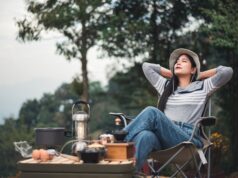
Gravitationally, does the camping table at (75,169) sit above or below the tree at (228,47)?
below

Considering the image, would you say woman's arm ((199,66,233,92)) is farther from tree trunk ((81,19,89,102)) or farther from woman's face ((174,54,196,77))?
tree trunk ((81,19,89,102))

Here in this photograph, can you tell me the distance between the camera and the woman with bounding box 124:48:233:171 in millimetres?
3139

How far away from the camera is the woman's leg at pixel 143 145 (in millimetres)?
3014

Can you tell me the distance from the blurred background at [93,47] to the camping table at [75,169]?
3137 millimetres

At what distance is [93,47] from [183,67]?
3.10 m

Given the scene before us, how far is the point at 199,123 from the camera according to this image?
3.43 metres

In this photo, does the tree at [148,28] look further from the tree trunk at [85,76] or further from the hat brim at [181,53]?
the hat brim at [181,53]

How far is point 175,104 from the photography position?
3.75 m

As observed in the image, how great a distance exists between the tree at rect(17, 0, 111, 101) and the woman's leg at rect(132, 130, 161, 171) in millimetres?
3243

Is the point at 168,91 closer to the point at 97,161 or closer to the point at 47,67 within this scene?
the point at 97,161

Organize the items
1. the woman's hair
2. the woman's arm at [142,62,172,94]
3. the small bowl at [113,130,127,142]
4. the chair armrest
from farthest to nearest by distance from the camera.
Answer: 1. the woman's arm at [142,62,172,94]
2. the woman's hair
3. the chair armrest
4. the small bowl at [113,130,127,142]

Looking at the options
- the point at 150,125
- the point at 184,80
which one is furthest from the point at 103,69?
the point at 150,125

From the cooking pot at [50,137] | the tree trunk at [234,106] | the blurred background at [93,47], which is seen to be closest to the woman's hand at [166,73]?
the cooking pot at [50,137]

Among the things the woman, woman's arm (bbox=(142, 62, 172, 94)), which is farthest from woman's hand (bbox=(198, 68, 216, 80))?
woman's arm (bbox=(142, 62, 172, 94))
